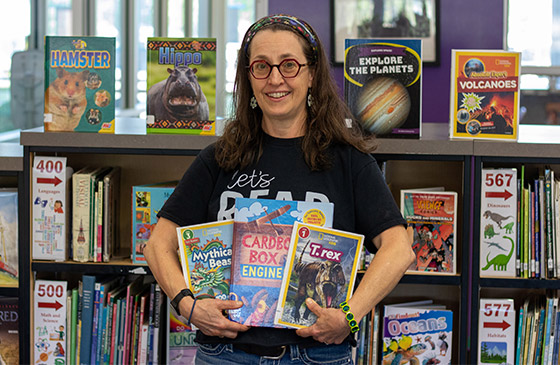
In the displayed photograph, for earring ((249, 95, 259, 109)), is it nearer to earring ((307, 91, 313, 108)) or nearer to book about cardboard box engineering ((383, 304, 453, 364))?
earring ((307, 91, 313, 108))

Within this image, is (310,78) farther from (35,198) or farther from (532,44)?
(532,44)

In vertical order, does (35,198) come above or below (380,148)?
below

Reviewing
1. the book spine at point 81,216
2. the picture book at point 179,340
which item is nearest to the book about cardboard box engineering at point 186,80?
the book spine at point 81,216

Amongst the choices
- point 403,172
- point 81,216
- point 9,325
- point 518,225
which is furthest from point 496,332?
point 9,325

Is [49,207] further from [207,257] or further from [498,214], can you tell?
[498,214]

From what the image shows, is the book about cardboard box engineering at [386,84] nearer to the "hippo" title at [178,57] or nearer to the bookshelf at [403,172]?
the bookshelf at [403,172]

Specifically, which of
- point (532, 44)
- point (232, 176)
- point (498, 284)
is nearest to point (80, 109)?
point (232, 176)

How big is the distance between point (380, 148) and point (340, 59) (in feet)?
11.2

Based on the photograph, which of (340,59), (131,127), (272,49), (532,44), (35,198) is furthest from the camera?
(532,44)

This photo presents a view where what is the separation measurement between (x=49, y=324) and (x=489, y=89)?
1.70 m

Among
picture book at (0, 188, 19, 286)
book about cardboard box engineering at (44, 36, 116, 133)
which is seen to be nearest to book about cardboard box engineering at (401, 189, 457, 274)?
book about cardboard box engineering at (44, 36, 116, 133)

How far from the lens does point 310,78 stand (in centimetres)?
186

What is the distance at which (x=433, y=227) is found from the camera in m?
2.46

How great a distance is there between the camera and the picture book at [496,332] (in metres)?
2.45
